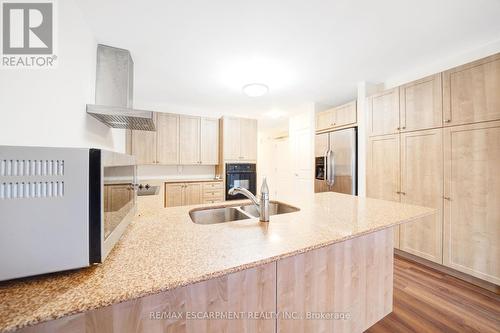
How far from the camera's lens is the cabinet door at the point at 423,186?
2141 mm

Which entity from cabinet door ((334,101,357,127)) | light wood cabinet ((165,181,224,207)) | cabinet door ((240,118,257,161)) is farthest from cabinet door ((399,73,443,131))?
light wood cabinet ((165,181,224,207))

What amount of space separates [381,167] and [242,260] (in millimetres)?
2675

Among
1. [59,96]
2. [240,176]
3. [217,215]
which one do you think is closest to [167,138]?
[240,176]

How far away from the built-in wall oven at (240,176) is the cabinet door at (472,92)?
3089mm

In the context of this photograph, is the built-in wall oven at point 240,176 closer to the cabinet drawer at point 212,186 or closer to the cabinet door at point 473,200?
the cabinet drawer at point 212,186

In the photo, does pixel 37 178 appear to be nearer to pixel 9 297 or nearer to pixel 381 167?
pixel 9 297

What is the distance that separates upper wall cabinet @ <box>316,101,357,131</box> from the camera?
3.05 m

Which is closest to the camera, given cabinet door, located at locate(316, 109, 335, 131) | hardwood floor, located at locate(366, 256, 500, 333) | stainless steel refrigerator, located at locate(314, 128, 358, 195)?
hardwood floor, located at locate(366, 256, 500, 333)

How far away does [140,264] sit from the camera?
0.66 metres

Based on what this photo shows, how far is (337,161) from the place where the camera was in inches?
124

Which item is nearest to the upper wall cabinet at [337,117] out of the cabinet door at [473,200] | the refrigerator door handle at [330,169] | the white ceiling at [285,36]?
the white ceiling at [285,36]

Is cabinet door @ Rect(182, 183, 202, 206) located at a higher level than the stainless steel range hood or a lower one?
lower

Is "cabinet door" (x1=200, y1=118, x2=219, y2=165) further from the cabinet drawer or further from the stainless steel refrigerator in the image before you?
the stainless steel refrigerator

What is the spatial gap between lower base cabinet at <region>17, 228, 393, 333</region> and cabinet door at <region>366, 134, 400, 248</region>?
1.34 metres
